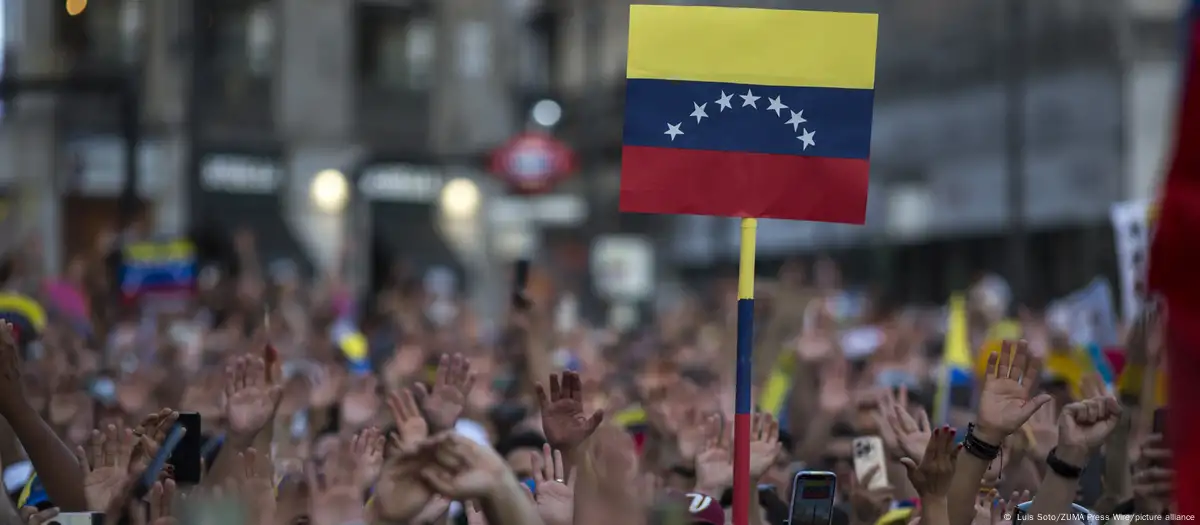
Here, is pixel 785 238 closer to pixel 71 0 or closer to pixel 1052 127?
pixel 1052 127

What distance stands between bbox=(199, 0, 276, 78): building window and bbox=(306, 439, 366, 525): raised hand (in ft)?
100

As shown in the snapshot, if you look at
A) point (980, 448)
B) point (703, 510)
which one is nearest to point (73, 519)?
point (703, 510)

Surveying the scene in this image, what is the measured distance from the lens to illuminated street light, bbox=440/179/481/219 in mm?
37156

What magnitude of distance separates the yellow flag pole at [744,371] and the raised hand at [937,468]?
1.65ft

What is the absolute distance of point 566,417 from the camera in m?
5.17

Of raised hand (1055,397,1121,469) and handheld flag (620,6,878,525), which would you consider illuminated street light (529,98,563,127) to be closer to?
handheld flag (620,6,878,525)

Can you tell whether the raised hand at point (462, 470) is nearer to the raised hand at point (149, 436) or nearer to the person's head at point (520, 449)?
the raised hand at point (149, 436)

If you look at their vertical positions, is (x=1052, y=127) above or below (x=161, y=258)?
above

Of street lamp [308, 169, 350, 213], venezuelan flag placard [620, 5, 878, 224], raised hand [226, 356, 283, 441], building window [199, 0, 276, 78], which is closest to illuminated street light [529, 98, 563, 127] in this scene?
street lamp [308, 169, 350, 213]

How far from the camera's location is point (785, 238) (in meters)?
36.9

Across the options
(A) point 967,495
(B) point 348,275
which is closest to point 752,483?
(A) point 967,495

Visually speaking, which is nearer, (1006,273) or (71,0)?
(71,0)

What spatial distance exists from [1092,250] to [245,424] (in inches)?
922

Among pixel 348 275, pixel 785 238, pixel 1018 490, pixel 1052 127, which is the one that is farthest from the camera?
pixel 785 238
